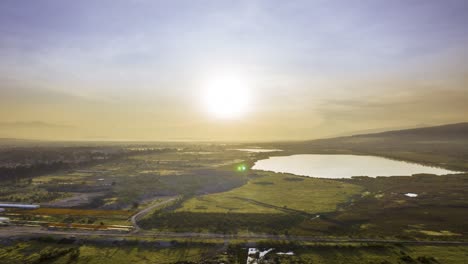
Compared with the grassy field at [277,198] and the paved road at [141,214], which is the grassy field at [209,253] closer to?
the paved road at [141,214]

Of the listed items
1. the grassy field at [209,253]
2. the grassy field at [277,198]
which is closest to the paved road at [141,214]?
the grassy field at [277,198]

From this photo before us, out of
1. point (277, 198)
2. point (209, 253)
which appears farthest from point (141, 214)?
point (277, 198)

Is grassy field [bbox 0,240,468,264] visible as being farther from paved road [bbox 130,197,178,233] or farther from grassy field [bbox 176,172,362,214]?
grassy field [bbox 176,172,362,214]

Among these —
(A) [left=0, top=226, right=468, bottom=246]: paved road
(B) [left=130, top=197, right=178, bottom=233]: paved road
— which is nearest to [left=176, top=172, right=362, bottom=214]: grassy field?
(B) [left=130, top=197, right=178, bottom=233]: paved road

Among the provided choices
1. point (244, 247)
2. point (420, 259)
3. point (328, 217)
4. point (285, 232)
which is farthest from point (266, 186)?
point (420, 259)

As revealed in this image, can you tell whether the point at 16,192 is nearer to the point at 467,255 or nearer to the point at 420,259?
the point at 420,259

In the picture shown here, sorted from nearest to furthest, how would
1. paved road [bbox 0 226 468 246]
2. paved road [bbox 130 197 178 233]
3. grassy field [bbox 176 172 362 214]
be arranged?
paved road [bbox 0 226 468 246], paved road [bbox 130 197 178 233], grassy field [bbox 176 172 362 214]

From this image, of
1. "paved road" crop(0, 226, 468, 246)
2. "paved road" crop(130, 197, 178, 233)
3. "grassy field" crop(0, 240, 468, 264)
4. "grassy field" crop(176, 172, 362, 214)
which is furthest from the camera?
"grassy field" crop(176, 172, 362, 214)

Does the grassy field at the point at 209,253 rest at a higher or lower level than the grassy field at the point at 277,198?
lower

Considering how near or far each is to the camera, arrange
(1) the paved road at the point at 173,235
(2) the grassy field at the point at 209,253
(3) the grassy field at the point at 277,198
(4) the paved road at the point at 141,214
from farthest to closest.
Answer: (3) the grassy field at the point at 277,198 < (4) the paved road at the point at 141,214 < (1) the paved road at the point at 173,235 < (2) the grassy field at the point at 209,253
